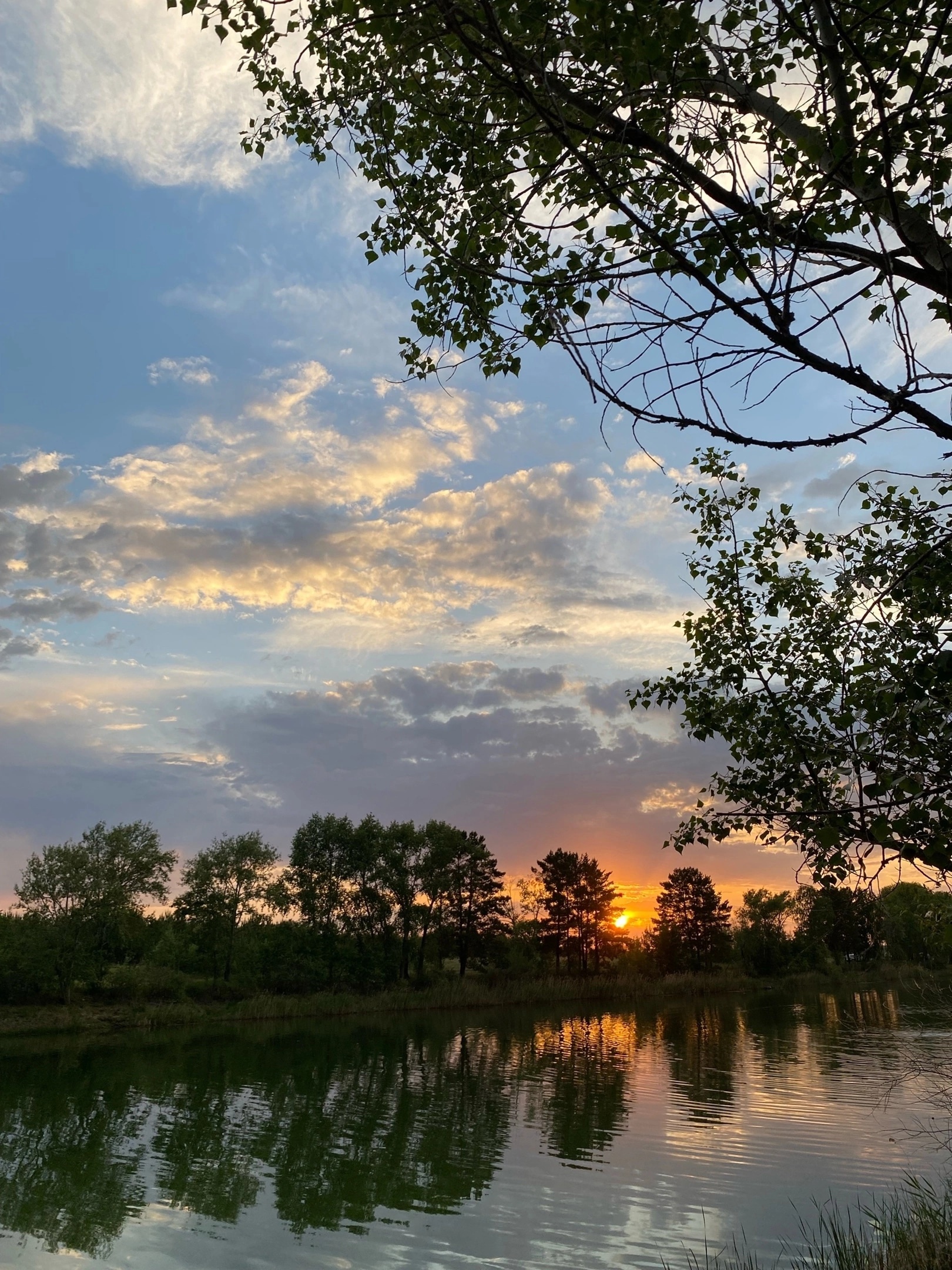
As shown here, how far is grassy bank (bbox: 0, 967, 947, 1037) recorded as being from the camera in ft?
146

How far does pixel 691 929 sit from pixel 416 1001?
1674 inches

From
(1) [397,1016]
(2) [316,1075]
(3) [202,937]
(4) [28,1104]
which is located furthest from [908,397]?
(3) [202,937]

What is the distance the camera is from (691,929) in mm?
92062

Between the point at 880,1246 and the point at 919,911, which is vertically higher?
the point at 919,911

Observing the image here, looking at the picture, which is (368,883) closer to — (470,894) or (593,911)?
(470,894)

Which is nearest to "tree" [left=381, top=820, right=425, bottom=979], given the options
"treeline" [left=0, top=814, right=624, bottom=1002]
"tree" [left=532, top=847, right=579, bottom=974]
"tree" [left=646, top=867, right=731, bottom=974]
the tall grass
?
"treeline" [left=0, top=814, right=624, bottom=1002]

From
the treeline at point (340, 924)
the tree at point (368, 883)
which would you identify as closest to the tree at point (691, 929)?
the treeline at point (340, 924)

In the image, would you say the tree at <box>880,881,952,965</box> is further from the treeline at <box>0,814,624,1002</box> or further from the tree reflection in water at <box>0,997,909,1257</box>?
the treeline at <box>0,814,624,1002</box>

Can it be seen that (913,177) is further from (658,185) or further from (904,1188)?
(904,1188)

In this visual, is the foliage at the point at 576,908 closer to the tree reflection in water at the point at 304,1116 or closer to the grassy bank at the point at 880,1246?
the tree reflection in water at the point at 304,1116

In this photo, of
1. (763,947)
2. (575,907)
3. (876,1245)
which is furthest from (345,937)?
(876,1245)

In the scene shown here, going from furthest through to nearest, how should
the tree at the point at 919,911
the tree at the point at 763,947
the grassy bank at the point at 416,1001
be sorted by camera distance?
the tree at the point at 763,947 → the grassy bank at the point at 416,1001 → the tree at the point at 919,911

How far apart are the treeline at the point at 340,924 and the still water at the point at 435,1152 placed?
324 inches

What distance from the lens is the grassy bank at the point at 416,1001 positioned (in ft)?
146
